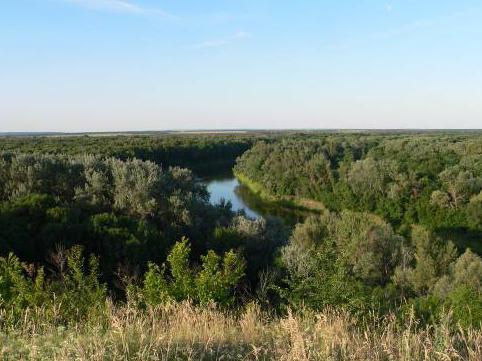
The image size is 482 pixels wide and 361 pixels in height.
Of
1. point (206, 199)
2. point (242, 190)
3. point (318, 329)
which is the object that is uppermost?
point (318, 329)

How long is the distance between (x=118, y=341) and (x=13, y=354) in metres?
0.80

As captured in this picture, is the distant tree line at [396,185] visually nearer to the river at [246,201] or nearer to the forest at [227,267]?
the forest at [227,267]

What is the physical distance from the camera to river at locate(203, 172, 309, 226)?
47.1 metres

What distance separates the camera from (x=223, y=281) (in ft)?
26.9

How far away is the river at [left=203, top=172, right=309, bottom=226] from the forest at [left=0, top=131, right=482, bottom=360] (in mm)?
3585

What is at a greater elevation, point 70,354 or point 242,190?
point 70,354

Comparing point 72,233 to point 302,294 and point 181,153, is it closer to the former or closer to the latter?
point 302,294

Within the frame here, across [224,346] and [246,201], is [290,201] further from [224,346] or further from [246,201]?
[224,346]

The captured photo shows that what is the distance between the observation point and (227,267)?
30.0 feet

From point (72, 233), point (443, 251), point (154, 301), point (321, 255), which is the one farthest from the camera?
point (443, 251)

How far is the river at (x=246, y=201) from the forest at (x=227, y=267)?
141 inches

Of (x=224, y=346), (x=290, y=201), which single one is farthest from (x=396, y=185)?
(x=224, y=346)

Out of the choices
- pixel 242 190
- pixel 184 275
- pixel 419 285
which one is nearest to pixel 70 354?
pixel 184 275

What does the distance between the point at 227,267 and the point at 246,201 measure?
45.8 meters
